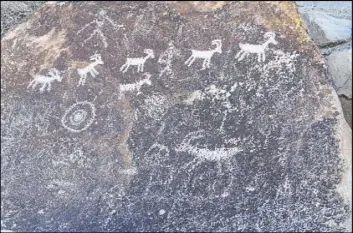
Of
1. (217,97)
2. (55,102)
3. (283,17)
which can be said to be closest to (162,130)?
(217,97)

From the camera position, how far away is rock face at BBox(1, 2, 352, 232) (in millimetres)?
1328

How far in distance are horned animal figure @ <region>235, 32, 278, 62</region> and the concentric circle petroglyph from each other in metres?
0.37

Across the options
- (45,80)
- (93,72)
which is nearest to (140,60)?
(93,72)

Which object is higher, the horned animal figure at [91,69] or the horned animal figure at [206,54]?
the horned animal figure at [206,54]

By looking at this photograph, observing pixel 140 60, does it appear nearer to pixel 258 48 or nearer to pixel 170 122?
pixel 170 122

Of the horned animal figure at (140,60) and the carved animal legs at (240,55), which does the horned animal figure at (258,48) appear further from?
the horned animal figure at (140,60)

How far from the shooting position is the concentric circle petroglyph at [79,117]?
54.6 inches

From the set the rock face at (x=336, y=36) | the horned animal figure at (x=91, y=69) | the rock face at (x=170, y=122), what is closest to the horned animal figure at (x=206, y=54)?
the rock face at (x=170, y=122)

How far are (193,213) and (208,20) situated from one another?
0.45 metres

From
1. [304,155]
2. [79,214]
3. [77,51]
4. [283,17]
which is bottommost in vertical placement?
[79,214]

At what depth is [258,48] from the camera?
1.34 meters

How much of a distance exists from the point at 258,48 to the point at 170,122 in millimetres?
264

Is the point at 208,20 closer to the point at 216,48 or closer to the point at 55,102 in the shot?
the point at 216,48

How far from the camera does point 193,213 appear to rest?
1341 mm
